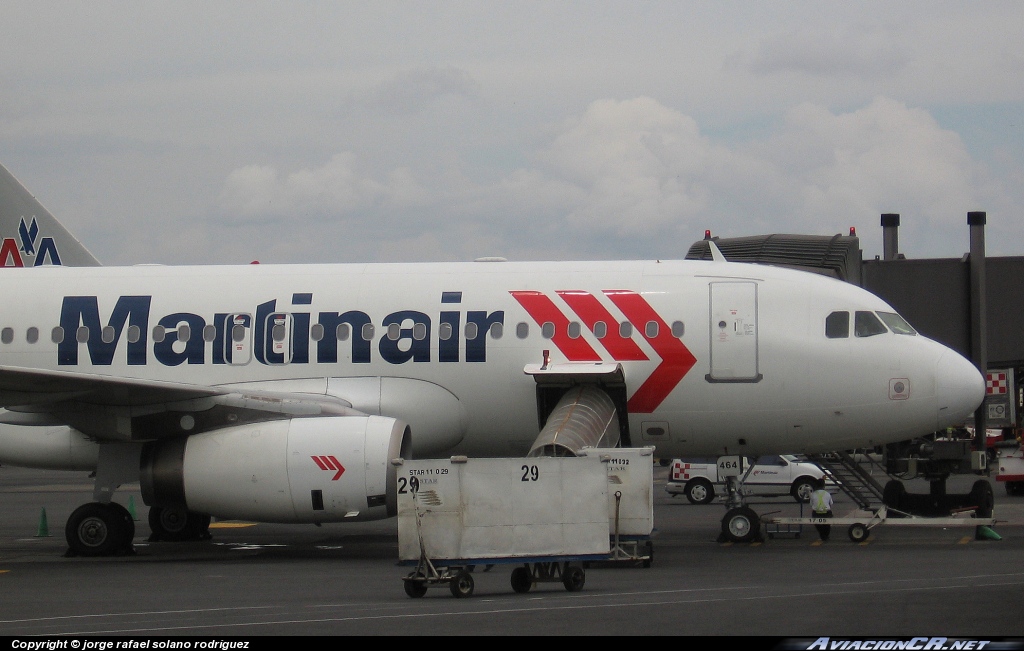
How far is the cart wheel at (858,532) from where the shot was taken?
2052cm

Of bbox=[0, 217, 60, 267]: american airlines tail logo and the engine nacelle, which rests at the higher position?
bbox=[0, 217, 60, 267]: american airlines tail logo

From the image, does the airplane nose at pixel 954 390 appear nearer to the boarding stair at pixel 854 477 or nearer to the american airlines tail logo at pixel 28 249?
the boarding stair at pixel 854 477

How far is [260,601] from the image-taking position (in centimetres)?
1379

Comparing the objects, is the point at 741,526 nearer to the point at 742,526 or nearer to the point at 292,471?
the point at 742,526

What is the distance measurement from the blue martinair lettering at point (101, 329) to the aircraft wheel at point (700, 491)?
17287 millimetres

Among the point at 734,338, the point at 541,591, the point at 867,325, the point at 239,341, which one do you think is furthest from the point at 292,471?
the point at 867,325

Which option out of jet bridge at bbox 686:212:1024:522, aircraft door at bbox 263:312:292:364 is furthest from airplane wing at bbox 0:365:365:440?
jet bridge at bbox 686:212:1024:522

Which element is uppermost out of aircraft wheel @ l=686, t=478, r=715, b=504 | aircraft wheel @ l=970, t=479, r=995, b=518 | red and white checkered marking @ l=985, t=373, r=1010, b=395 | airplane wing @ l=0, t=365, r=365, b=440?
red and white checkered marking @ l=985, t=373, r=1010, b=395

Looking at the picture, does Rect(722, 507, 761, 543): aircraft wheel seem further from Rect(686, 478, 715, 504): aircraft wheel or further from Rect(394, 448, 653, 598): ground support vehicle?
Rect(686, 478, 715, 504): aircraft wheel

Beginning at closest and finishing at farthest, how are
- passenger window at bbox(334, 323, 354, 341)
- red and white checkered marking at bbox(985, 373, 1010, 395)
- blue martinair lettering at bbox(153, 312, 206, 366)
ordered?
passenger window at bbox(334, 323, 354, 341) < blue martinair lettering at bbox(153, 312, 206, 366) < red and white checkered marking at bbox(985, 373, 1010, 395)

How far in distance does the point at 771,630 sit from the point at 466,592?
410 cm

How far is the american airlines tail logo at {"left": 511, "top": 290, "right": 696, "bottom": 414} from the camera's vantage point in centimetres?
1950

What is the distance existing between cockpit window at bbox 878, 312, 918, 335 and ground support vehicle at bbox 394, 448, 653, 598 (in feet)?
23.3

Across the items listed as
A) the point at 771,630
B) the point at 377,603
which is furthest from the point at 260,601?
the point at 771,630
